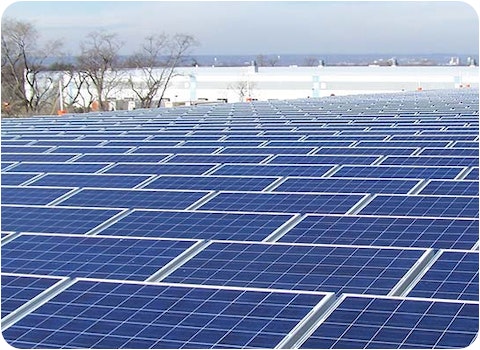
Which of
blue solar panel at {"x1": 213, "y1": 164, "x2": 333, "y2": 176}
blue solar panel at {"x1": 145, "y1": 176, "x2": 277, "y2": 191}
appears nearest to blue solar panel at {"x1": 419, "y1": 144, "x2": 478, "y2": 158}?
blue solar panel at {"x1": 213, "y1": 164, "x2": 333, "y2": 176}

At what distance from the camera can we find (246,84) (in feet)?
252

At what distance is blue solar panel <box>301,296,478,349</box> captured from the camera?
804 centimetres

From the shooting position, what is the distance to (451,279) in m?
9.80

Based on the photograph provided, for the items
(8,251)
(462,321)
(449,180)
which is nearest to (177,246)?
(8,251)

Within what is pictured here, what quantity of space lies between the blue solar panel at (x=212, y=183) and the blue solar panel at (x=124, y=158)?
131 inches

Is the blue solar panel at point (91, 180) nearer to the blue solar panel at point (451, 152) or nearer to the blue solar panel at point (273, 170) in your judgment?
the blue solar panel at point (273, 170)

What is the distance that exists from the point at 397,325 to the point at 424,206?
587 cm

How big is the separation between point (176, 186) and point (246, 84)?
200 ft

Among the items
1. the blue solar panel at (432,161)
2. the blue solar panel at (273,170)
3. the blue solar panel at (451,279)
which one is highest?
the blue solar panel at (451,279)

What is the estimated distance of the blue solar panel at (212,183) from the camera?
631 inches

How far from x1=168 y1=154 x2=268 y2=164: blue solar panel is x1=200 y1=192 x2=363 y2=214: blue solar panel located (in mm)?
4271

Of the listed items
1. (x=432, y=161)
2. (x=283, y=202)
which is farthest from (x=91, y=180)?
(x=432, y=161)

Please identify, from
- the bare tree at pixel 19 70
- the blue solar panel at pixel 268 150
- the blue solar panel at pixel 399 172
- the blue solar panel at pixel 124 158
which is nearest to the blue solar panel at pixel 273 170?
the blue solar panel at pixel 399 172

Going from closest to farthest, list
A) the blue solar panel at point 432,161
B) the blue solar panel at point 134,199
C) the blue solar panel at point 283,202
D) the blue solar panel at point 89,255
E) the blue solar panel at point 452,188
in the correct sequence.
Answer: the blue solar panel at point 89,255
the blue solar panel at point 283,202
the blue solar panel at point 134,199
the blue solar panel at point 452,188
the blue solar panel at point 432,161
